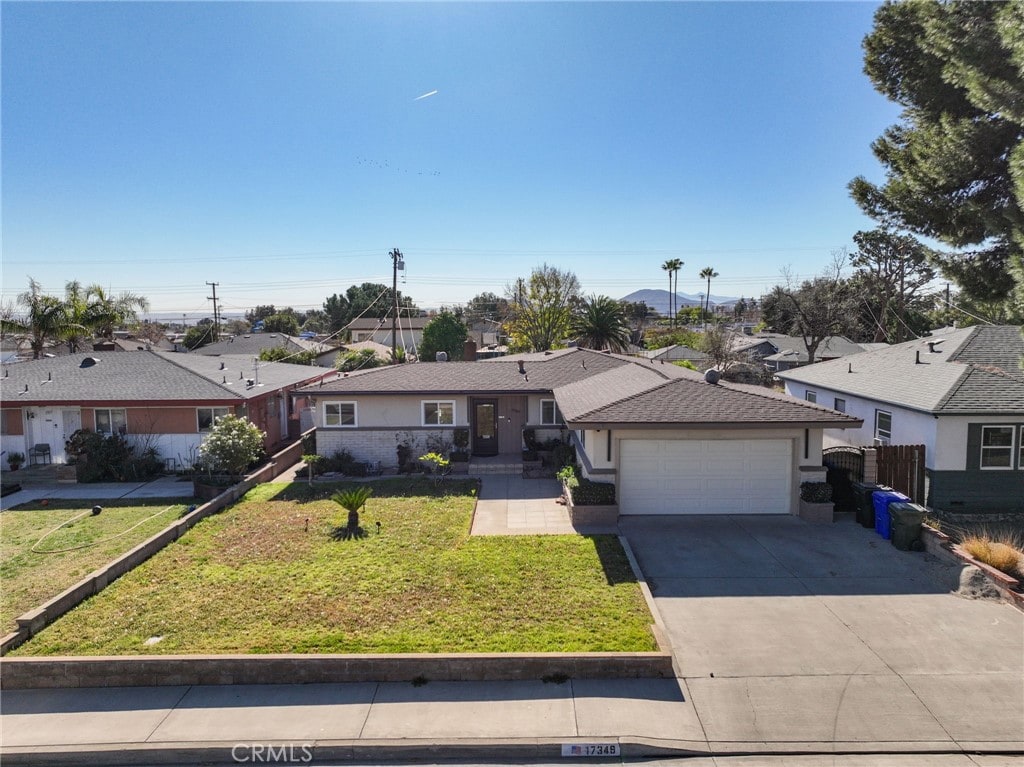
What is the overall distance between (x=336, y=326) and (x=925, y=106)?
93.3 m

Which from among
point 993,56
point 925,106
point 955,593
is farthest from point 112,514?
point 925,106

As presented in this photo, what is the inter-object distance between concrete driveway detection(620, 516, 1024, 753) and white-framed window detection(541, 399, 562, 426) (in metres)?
8.12

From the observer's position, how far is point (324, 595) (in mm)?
10172

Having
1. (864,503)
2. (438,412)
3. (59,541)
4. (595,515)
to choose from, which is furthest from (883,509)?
(59,541)

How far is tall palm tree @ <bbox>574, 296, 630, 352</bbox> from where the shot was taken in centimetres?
3850

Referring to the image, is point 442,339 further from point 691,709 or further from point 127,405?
point 691,709

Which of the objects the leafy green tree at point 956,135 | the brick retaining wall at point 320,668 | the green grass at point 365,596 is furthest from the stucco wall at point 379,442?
the leafy green tree at point 956,135

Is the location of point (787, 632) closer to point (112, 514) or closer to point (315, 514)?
point (315, 514)

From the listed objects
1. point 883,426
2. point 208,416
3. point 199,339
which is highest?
point 199,339

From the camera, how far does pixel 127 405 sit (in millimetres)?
19969

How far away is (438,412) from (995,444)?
1577cm

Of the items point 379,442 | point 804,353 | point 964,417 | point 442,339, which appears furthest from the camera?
point 804,353

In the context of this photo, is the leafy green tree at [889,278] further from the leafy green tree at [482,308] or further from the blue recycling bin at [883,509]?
the leafy green tree at [482,308]

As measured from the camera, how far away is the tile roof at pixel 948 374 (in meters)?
14.8
